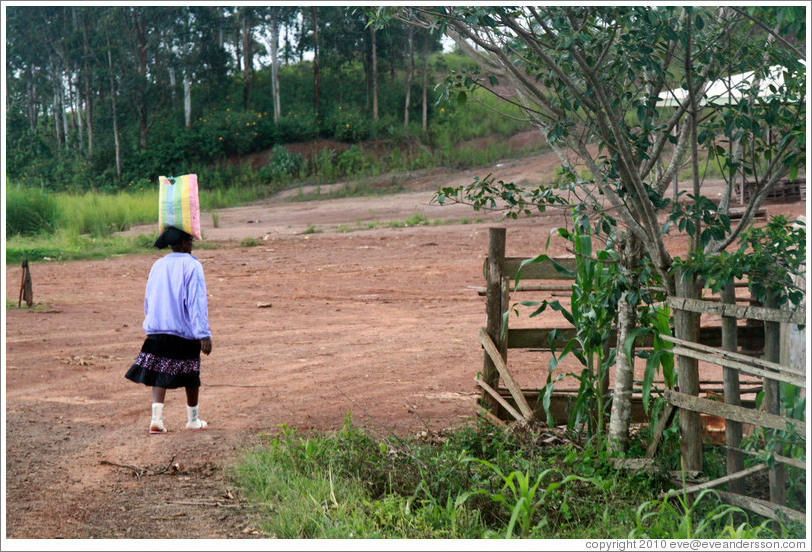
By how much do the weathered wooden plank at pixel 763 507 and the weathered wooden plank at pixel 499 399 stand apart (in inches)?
55.4

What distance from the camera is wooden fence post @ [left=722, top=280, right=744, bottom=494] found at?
364 centimetres

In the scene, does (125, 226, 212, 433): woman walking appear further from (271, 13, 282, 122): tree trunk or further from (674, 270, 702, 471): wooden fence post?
(271, 13, 282, 122): tree trunk

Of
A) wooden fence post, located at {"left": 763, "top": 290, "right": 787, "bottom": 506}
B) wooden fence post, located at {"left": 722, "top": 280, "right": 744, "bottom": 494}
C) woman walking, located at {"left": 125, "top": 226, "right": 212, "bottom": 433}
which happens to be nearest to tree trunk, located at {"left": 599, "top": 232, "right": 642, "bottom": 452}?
wooden fence post, located at {"left": 722, "top": 280, "right": 744, "bottom": 494}

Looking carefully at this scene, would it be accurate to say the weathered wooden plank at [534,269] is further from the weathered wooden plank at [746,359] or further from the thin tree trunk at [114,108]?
the thin tree trunk at [114,108]

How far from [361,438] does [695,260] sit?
2137mm

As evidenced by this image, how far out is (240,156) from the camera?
27266 mm

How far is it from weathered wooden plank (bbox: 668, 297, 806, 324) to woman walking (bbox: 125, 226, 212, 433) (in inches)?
107

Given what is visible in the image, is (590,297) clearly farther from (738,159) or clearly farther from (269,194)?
(269,194)

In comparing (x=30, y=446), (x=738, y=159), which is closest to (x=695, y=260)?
(x=738, y=159)

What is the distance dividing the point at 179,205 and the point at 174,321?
0.71 metres

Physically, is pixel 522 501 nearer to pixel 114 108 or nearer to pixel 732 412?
pixel 732 412

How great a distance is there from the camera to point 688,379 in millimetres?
3908

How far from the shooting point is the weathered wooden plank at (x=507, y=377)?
4.91m

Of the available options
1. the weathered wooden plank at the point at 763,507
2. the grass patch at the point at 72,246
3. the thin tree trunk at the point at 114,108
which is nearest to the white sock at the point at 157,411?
the weathered wooden plank at the point at 763,507
